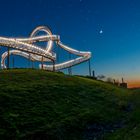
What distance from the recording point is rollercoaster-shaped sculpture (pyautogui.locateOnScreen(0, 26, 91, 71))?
72688mm

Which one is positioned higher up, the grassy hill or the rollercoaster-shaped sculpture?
the rollercoaster-shaped sculpture

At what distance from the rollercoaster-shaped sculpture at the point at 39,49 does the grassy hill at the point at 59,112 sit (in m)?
32.8

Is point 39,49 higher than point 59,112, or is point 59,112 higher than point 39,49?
point 39,49

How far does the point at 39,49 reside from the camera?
79.7m

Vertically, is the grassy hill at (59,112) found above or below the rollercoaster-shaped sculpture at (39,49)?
below

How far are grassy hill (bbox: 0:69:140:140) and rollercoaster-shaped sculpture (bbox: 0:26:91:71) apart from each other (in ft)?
108

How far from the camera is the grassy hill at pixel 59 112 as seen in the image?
23328 millimetres

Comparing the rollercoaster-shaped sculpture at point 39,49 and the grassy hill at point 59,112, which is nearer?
the grassy hill at point 59,112

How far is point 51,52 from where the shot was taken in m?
91.1

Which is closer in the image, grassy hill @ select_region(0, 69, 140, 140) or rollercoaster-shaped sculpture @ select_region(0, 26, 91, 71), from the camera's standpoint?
grassy hill @ select_region(0, 69, 140, 140)

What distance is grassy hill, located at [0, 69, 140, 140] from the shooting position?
76.5 ft

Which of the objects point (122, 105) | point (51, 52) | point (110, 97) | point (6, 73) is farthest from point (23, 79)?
point (51, 52)

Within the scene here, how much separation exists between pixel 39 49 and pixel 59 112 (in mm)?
52900

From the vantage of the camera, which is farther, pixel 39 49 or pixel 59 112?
pixel 39 49
